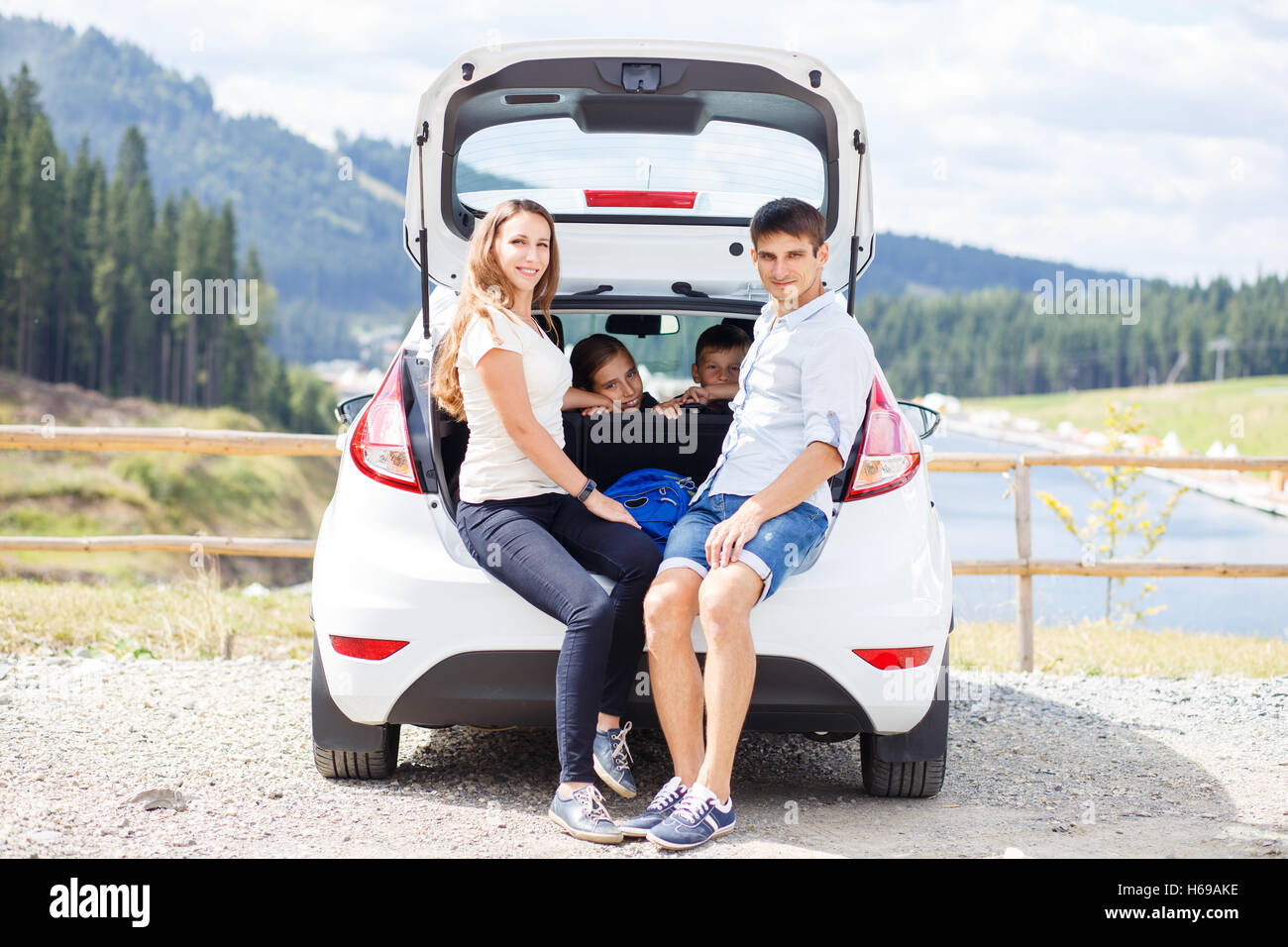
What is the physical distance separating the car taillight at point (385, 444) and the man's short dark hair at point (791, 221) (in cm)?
119

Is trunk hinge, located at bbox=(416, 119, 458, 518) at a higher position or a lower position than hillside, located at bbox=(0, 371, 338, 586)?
higher

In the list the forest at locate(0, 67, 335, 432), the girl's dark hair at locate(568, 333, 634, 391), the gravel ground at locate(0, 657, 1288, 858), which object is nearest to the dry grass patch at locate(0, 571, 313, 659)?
the gravel ground at locate(0, 657, 1288, 858)

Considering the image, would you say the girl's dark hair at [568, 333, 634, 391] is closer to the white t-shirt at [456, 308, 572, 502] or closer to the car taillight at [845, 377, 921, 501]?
the white t-shirt at [456, 308, 572, 502]

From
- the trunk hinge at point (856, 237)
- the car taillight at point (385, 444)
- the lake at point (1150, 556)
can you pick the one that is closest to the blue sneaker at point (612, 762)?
the car taillight at point (385, 444)

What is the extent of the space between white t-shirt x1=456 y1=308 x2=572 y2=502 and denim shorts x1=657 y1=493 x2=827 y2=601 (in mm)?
443

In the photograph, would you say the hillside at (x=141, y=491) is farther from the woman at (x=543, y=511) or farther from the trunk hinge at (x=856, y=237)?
the trunk hinge at (x=856, y=237)

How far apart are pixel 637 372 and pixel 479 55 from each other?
3.85 ft

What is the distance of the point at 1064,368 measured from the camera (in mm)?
134750

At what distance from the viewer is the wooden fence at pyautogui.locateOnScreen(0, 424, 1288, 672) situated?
19.3 ft

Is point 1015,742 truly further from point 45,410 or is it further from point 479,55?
point 45,410

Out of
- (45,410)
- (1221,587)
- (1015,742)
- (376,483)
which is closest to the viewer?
(376,483)

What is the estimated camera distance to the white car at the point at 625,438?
10.1ft

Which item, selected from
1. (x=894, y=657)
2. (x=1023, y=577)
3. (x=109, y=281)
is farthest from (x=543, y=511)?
(x=109, y=281)
